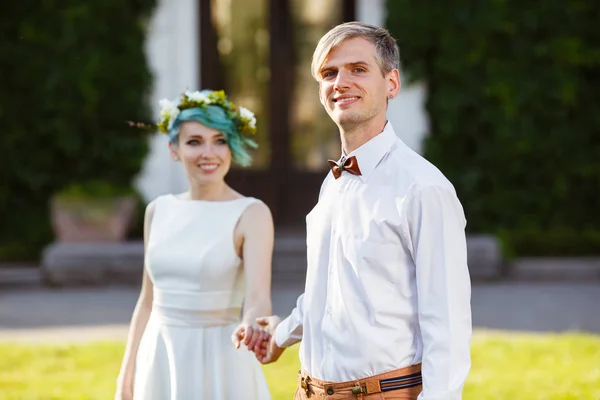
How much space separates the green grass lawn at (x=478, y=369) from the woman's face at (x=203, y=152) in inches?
92.4

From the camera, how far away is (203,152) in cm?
334

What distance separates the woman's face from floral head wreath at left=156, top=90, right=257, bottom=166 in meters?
0.03

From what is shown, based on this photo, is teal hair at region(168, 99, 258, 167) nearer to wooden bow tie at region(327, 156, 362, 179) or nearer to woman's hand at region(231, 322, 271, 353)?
woman's hand at region(231, 322, 271, 353)

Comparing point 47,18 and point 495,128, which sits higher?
point 47,18

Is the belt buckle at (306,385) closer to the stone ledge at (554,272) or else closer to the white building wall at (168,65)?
the stone ledge at (554,272)

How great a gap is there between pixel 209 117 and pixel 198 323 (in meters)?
0.75

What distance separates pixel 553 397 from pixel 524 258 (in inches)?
196

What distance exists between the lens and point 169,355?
3342 mm

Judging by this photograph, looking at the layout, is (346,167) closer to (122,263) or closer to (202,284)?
(202,284)

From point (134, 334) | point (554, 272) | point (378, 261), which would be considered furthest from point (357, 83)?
point (554, 272)

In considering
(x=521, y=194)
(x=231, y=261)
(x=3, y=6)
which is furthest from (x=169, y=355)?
(x=3, y=6)

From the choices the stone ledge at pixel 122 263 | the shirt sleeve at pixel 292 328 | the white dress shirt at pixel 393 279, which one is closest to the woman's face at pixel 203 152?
the shirt sleeve at pixel 292 328

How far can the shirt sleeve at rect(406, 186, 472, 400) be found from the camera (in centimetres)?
224

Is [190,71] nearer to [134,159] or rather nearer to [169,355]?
[134,159]
